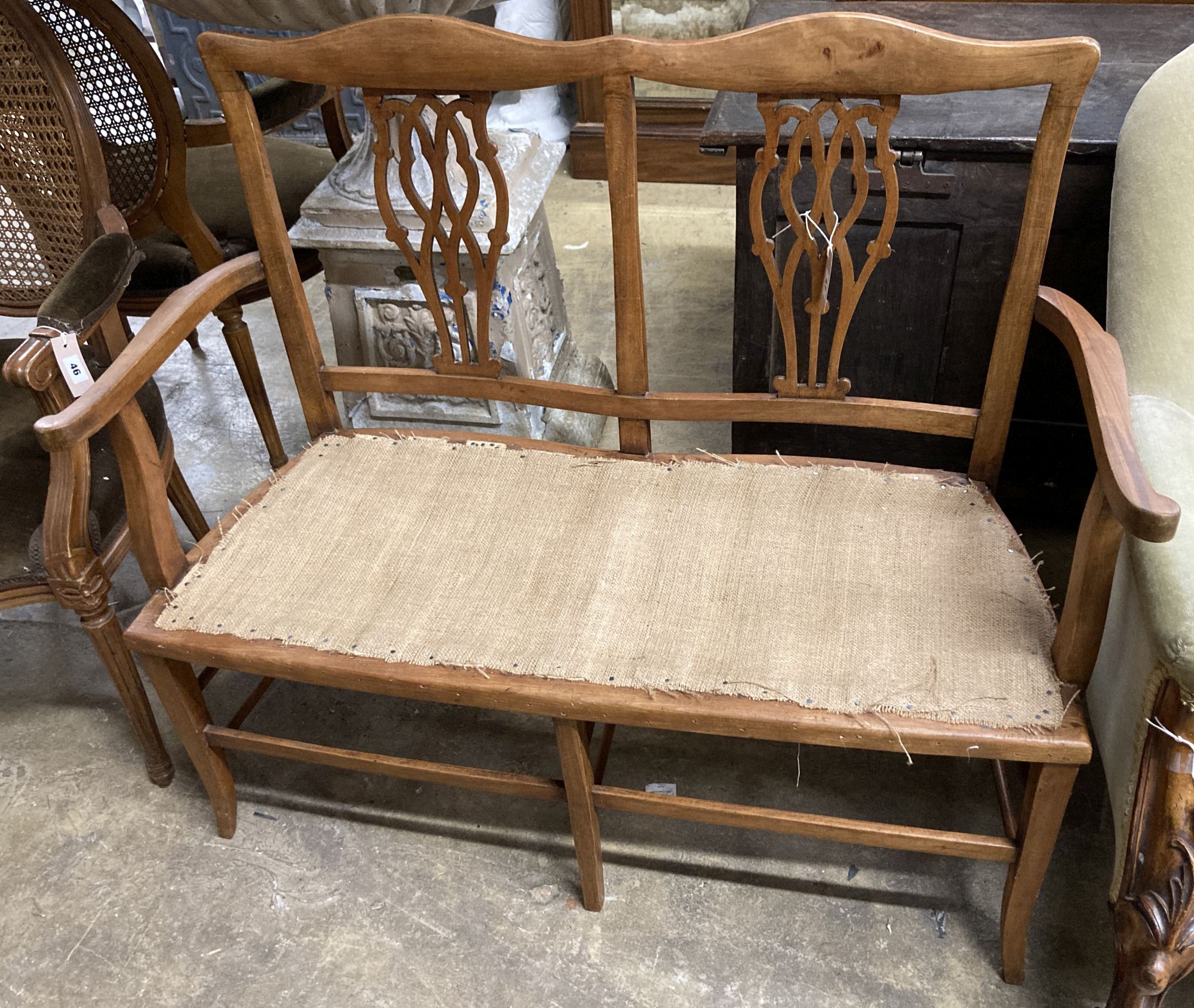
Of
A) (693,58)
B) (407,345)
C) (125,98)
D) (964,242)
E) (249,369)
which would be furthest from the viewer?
(249,369)

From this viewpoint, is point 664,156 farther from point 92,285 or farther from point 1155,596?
point 1155,596

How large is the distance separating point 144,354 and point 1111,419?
1201 mm

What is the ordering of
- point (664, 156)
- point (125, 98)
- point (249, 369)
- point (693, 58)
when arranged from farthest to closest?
point (664, 156) → point (249, 369) → point (125, 98) → point (693, 58)

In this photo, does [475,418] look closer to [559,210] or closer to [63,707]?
[63,707]

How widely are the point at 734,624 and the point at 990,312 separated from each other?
838 millimetres

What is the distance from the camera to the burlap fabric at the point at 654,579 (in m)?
1.18

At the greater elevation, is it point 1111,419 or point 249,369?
point 1111,419

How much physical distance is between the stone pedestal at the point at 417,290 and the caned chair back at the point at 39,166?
1.23 feet

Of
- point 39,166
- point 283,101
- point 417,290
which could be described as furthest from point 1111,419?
point 283,101

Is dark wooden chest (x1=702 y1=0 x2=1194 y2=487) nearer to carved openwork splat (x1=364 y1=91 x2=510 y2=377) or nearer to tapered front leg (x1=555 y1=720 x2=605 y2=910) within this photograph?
carved openwork splat (x1=364 y1=91 x2=510 y2=377)

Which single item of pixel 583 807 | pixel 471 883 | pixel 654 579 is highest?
pixel 654 579

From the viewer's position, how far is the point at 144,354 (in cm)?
132

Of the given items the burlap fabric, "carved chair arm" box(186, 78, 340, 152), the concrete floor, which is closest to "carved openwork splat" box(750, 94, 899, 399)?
the burlap fabric

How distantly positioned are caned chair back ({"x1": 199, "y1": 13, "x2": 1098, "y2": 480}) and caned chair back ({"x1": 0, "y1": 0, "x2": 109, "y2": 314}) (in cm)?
33
